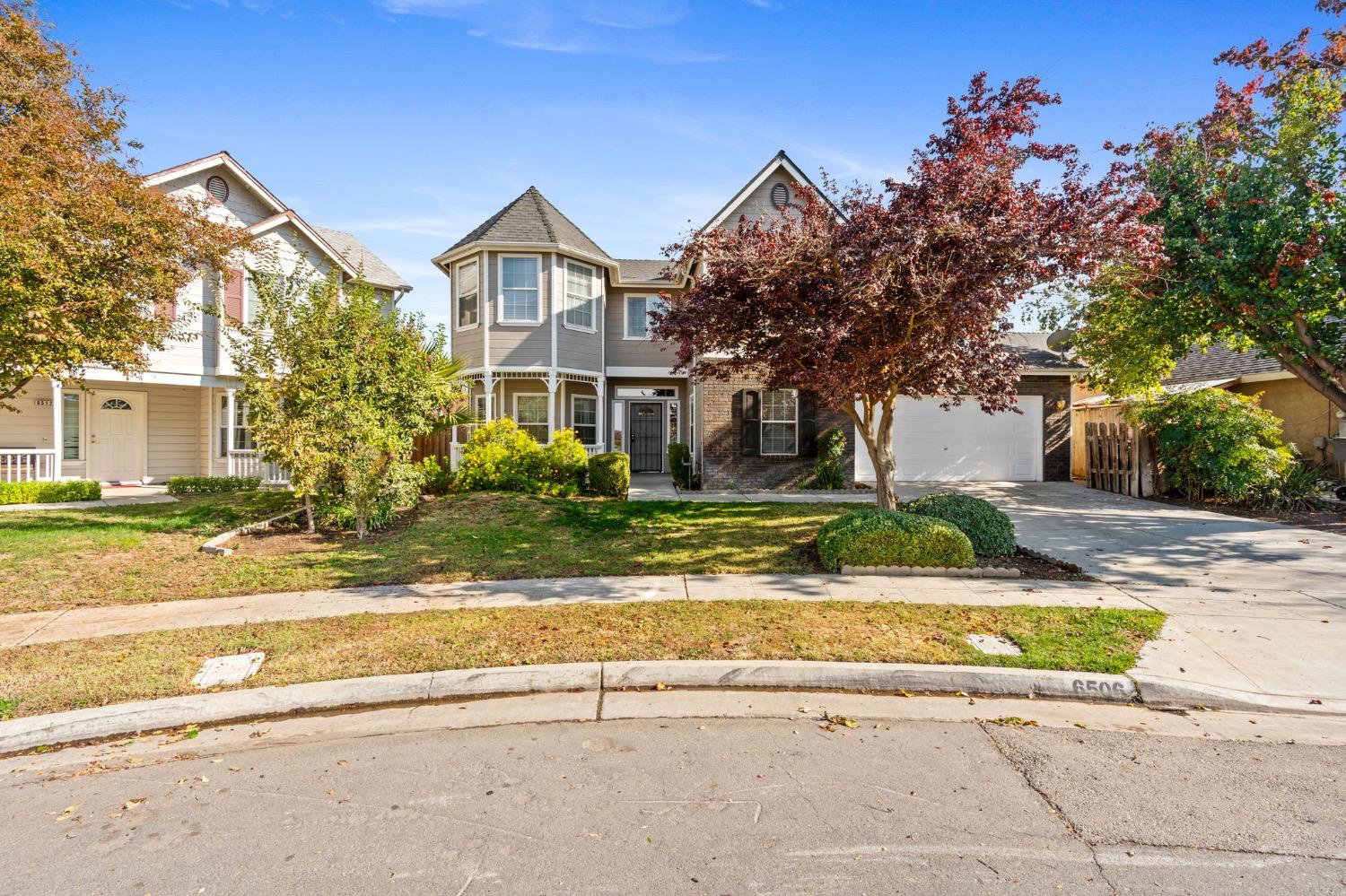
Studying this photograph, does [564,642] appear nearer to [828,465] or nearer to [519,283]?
[828,465]

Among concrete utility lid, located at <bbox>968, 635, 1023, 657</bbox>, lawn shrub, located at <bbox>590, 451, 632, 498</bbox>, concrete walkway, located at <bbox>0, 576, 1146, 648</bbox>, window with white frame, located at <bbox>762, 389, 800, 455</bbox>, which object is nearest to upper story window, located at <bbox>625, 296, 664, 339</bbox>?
window with white frame, located at <bbox>762, 389, 800, 455</bbox>

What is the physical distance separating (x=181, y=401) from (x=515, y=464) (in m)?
10.8

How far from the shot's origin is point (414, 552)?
8.88 m

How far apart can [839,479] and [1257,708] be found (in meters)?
11.3

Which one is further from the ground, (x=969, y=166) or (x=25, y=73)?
(x=25, y=73)

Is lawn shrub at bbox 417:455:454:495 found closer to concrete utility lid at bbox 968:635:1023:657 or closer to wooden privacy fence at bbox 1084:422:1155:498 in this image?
concrete utility lid at bbox 968:635:1023:657

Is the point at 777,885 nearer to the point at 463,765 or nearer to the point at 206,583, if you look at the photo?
the point at 463,765

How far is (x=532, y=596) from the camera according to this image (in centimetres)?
699

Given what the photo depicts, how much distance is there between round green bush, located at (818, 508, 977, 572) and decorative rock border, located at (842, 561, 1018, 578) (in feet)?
0.16

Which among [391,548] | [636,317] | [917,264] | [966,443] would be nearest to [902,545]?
[917,264]

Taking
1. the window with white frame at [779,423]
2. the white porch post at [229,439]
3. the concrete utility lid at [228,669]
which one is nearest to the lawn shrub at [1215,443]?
the window with white frame at [779,423]

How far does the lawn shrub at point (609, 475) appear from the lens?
1390cm

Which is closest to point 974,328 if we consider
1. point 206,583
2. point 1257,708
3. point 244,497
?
point 1257,708

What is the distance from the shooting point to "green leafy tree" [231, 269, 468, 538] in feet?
31.5
